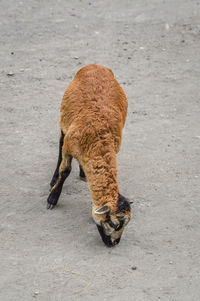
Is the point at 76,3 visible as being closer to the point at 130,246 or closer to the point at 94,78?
the point at 94,78

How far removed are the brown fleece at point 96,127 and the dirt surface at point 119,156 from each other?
0.93m

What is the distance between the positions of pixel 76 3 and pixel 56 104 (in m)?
5.13

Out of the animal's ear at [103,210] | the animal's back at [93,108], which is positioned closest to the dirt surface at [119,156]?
the animal's ear at [103,210]

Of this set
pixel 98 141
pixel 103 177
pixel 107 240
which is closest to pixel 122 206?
pixel 103 177

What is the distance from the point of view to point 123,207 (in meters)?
5.80

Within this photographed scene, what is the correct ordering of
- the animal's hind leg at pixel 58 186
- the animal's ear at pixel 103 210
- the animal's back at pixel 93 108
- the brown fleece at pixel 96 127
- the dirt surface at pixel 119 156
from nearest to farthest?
the animal's ear at pixel 103 210, the dirt surface at pixel 119 156, the brown fleece at pixel 96 127, the animal's back at pixel 93 108, the animal's hind leg at pixel 58 186

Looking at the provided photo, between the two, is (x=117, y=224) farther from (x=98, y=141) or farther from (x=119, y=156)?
(x=119, y=156)

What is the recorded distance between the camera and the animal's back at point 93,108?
6.33 m

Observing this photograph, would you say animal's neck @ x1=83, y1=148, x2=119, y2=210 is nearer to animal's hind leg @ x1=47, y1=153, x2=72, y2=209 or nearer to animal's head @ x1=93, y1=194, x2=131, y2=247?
animal's head @ x1=93, y1=194, x2=131, y2=247

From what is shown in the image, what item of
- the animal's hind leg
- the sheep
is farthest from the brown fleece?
the animal's hind leg

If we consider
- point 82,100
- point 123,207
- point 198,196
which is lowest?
point 198,196

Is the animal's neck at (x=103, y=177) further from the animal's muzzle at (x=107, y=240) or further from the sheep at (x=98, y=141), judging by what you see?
the animal's muzzle at (x=107, y=240)

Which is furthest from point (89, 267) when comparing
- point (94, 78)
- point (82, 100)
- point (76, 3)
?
point (76, 3)

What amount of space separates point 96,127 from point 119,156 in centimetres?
221
